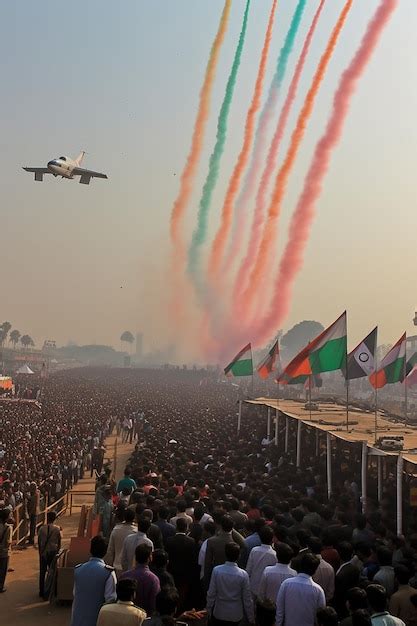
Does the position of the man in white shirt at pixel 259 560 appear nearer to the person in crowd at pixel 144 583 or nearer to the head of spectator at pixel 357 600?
the person in crowd at pixel 144 583

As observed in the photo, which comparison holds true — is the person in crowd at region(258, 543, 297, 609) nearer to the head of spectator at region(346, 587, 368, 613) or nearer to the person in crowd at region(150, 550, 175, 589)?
the head of spectator at region(346, 587, 368, 613)

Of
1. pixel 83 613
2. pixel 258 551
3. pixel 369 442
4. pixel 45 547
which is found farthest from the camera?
pixel 369 442

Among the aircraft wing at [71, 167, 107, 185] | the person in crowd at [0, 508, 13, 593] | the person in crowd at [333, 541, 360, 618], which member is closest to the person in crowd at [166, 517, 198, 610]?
the person in crowd at [333, 541, 360, 618]

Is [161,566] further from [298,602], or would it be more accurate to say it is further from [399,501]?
[399,501]

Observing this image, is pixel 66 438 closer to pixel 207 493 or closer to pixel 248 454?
pixel 248 454

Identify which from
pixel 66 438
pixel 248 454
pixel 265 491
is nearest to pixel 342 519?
pixel 265 491

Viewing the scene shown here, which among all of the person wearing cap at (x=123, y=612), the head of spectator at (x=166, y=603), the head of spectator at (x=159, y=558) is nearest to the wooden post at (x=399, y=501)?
the head of spectator at (x=159, y=558)
